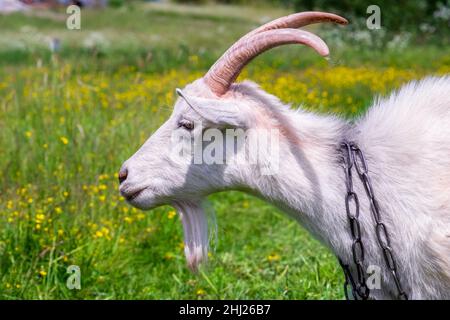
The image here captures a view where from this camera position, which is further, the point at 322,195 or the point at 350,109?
the point at 350,109

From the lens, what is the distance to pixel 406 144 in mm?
3461

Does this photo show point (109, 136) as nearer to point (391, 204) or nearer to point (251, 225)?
point (251, 225)

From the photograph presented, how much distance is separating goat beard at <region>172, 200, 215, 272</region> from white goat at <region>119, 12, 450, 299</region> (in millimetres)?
163

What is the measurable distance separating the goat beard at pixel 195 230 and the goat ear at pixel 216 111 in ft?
1.91

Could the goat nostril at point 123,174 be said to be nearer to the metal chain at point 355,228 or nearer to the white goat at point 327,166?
the white goat at point 327,166

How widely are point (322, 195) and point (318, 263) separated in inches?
69.5

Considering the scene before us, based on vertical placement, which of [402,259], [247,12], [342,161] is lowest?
[402,259]

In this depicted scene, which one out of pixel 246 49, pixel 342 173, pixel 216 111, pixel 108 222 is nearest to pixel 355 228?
pixel 342 173

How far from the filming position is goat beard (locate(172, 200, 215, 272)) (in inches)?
151

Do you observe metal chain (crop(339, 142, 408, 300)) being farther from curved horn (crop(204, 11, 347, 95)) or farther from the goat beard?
the goat beard

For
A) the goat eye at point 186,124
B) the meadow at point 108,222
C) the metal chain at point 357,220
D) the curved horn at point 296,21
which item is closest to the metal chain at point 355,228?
the metal chain at point 357,220

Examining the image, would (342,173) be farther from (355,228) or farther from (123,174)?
(123,174)

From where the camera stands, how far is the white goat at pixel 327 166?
10.9 feet
